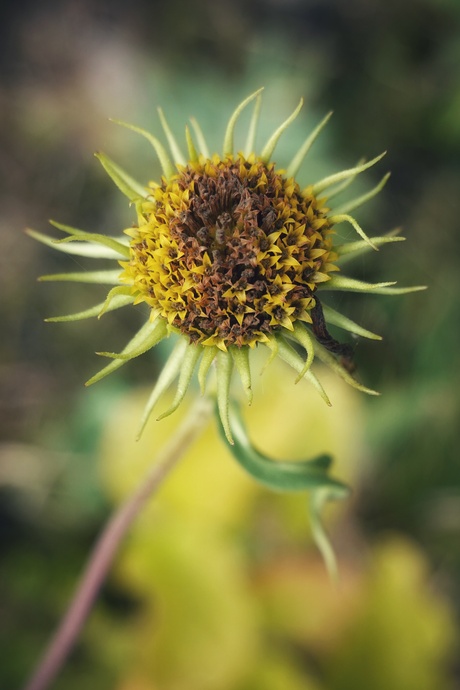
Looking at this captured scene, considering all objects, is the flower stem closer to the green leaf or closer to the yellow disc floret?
the green leaf

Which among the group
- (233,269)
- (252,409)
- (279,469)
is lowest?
(252,409)

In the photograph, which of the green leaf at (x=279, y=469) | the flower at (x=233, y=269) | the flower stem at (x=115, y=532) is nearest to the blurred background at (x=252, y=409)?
the flower stem at (x=115, y=532)

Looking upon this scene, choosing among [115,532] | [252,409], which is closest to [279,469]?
[115,532]

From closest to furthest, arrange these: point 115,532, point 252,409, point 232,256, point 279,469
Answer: point 232,256 → point 279,469 → point 115,532 → point 252,409

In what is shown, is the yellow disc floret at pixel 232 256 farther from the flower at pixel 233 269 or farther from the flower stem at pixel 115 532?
the flower stem at pixel 115 532

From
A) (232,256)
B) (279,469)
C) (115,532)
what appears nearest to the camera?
(232,256)

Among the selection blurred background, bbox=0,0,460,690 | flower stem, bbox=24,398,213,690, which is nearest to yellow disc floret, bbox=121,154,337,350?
flower stem, bbox=24,398,213,690

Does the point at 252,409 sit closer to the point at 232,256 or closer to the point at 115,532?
the point at 115,532
